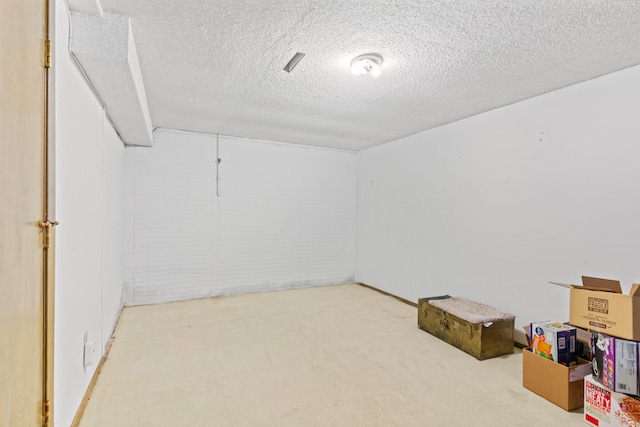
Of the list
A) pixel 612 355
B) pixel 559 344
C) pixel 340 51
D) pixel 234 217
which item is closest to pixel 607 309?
pixel 612 355

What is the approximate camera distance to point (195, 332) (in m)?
3.12

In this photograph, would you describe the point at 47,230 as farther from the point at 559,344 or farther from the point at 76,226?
the point at 559,344

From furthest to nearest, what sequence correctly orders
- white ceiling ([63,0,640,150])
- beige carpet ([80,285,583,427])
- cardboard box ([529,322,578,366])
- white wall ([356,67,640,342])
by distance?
white wall ([356,67,640,342]) < cardboard box ([529,322,578,366]) < beige carpet ([80,285,583,427]) < white ceiling ([63,0,640,150])

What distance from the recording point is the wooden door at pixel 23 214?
96cm

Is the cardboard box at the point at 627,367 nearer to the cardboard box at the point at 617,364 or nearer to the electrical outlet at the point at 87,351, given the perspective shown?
the cardboard box at the point at 617,364

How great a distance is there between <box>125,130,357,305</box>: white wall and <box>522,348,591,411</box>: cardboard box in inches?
131

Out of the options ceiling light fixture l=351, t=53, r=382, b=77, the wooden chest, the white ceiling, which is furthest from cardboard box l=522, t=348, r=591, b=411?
ceiling light fixture l=351, t=53, r=382, b=77

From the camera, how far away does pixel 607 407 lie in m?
1.73

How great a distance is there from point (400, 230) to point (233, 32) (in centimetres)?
329

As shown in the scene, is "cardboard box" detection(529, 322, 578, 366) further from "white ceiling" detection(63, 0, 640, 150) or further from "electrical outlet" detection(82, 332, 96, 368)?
"electrical outlet" detection(82, 332, 96, 368)

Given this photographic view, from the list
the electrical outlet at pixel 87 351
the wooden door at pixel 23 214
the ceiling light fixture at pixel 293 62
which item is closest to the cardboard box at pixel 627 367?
the ceiling light fixture at pixel 293 62

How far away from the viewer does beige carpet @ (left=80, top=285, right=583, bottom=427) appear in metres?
1.88

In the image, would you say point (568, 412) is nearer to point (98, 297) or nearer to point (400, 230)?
point (400, 230)

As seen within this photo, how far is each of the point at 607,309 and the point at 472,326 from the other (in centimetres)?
104
